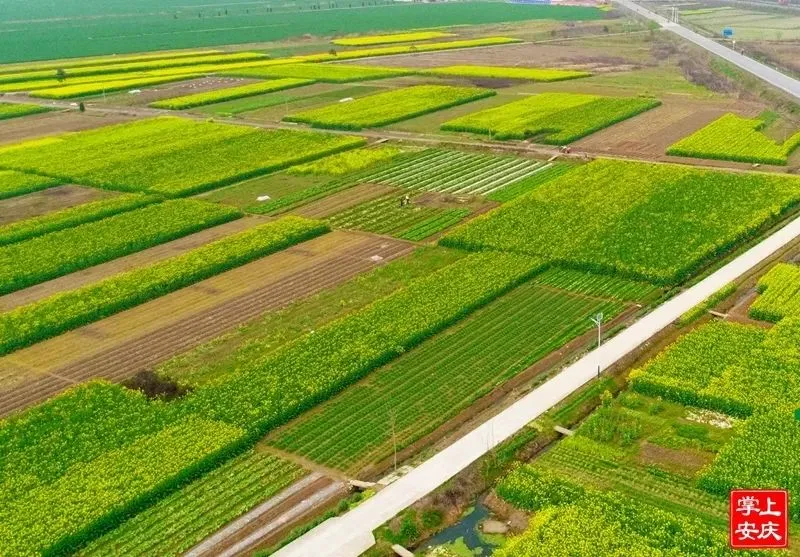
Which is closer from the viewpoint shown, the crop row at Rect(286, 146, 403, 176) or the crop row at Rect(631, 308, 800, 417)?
the crop row at Rect(631, 308, 800, 417)

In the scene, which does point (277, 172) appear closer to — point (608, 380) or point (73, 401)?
point (73, 401)

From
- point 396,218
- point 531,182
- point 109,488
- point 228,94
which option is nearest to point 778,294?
point 531,182

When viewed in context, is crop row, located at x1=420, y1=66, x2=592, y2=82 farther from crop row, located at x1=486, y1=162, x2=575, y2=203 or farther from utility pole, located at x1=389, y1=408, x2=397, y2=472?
utility pole, located at x1=389, y1=408, x2=397, y2=472

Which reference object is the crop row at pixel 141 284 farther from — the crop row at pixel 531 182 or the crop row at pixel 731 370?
the crop row at pixel 731 370

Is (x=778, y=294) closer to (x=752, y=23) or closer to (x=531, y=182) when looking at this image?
(x=531, y=182)

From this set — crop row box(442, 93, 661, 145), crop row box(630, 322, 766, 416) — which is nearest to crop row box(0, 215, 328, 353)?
crop row box(630, 322, 766, 416)

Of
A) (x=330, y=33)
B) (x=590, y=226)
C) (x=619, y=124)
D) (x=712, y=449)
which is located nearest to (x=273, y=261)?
(x=590, y=226)
